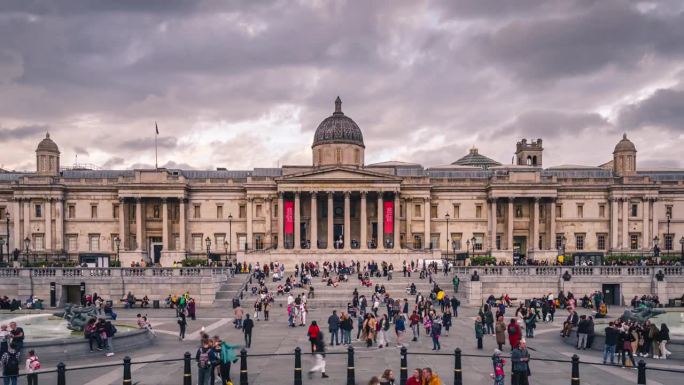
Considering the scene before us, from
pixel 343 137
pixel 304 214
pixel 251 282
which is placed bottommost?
pixel 251 282

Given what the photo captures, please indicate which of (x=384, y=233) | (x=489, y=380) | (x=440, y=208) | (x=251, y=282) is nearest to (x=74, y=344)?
(x=489, y=380)

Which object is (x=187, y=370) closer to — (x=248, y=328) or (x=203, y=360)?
(x=203, y=360)

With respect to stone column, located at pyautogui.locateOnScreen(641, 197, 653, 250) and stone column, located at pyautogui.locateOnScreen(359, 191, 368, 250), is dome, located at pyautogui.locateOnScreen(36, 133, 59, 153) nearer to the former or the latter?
stone column, located at pyautogui.locateOnScreen(359, 191, 368, 250)

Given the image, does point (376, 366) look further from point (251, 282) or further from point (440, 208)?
point (440, 208)

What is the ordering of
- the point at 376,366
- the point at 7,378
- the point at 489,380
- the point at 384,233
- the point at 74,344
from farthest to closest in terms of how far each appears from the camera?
the point at 384,233 < the point at 74,344 < the point at 376,366 < the point at 489,380 < the point at 7,378

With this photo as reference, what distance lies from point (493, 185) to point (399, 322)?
54.5m

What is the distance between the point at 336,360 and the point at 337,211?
56219 millimetres

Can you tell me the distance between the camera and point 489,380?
20.4m

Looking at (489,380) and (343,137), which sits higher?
(343,137)

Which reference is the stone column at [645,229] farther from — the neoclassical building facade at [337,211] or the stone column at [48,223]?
the stone column at [48,223]

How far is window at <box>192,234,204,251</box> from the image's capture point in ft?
266

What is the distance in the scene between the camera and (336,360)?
2373cm

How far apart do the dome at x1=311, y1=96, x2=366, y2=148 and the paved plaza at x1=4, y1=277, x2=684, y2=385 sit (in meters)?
45.9

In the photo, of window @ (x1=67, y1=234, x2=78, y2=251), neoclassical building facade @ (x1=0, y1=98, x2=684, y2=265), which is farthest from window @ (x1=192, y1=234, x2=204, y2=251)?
window @ (x1=67, y1=234, x2=78, y2=251)
